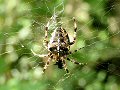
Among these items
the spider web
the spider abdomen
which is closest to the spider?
the spider abdomen

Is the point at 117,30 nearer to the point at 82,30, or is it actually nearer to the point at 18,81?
the point at 82,30

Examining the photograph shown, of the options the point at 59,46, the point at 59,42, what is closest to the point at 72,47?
the point at 59,46

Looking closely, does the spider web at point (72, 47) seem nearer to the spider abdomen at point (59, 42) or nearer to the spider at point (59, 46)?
the spider at point (59, 46)

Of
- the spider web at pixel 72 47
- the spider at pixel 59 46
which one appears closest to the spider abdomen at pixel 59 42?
the spider at pixel 59 46

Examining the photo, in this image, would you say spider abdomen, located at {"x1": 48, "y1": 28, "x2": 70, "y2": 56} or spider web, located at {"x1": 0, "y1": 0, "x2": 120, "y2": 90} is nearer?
spider abdomen, located at {"x1": 48, "y1": 28, "x2": 70, "y2": 56}

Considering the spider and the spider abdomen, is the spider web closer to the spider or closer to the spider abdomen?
the spider

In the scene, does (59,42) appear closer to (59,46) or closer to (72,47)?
(59,46)
